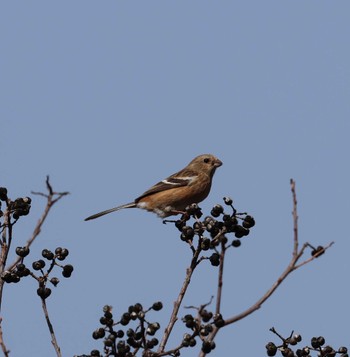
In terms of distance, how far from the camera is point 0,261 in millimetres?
5762

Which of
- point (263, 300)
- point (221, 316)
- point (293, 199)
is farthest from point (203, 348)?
point (293, 199)

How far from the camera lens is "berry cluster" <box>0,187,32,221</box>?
6.20 metres

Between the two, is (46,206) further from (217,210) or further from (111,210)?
(111,210)

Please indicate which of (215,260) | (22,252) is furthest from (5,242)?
(215,260)

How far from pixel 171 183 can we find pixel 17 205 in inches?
246

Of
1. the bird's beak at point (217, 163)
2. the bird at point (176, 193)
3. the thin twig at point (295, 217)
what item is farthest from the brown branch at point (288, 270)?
the bird's beak at point (217, 163)

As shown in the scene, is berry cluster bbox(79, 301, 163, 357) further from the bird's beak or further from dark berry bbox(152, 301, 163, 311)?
the bird's beak

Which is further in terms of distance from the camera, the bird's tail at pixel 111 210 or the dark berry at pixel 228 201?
the bird's tail at pixel 111 210

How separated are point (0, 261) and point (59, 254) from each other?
65 centimetres

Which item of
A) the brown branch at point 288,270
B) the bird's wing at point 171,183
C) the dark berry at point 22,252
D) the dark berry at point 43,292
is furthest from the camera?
the bird's wing at point 171,183

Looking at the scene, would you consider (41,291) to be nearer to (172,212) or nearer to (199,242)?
(199,242)

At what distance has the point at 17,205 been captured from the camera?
6.23m

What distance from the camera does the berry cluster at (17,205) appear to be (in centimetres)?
620

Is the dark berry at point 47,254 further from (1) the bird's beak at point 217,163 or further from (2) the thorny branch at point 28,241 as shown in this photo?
(1) the bird's beak at point 217,163
